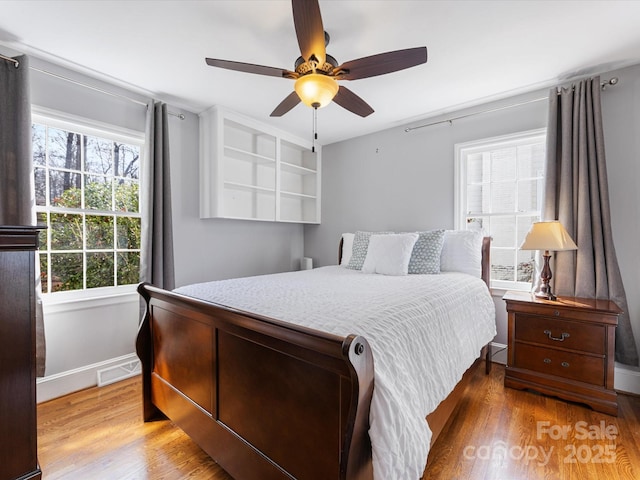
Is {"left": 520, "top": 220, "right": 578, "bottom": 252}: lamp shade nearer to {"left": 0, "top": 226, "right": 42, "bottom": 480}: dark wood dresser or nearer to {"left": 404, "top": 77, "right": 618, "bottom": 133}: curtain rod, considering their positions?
{"left": 404, "top": 77, "right": 618, "bottom": 133}: curtain rod

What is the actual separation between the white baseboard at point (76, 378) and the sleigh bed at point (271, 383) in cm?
92

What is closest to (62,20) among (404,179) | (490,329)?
(404,179)

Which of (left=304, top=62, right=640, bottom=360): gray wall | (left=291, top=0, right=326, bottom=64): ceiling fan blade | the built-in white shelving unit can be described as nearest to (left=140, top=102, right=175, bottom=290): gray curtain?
the built-in white shelving unit

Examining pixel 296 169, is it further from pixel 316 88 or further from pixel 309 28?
pixel 309 28

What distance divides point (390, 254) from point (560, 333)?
4.43 feet

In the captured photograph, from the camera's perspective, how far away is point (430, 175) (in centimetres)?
337

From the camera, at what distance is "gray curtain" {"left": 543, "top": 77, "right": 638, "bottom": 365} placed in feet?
7.57

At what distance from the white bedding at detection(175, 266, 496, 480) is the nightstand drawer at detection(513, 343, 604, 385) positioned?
0.34m

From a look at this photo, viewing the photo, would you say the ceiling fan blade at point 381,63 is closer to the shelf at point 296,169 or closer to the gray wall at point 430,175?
the gray wall at point 430,175

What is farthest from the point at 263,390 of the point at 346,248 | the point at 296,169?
the point at 296,169

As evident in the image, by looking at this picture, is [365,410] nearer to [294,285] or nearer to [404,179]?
[294,285]

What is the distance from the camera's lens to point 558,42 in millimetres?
2080

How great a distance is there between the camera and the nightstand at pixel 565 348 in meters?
2.05

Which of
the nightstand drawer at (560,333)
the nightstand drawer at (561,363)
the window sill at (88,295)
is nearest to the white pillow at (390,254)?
the nightstand drawer at (560,333)
